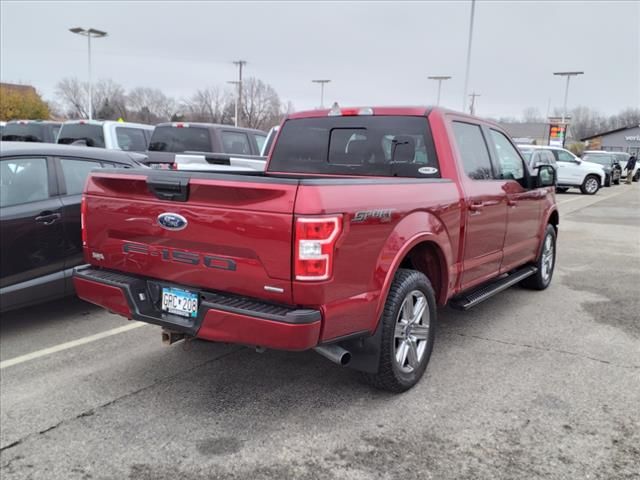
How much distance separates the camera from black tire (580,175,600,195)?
77.6 feet

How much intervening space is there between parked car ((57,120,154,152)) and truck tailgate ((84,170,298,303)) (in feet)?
27.4

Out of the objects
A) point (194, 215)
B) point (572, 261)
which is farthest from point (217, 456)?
point (572, 261)

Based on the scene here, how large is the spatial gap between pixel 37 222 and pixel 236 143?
6.48 meters

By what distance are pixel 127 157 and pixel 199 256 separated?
11.9 feet

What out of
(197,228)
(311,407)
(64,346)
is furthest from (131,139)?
(311,407)

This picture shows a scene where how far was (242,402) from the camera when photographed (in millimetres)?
3703

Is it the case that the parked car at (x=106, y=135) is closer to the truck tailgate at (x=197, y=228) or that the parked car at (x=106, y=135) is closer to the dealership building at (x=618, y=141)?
the truck tailgate at (x=197, y=228)

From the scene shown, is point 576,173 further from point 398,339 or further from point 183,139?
point 398,339

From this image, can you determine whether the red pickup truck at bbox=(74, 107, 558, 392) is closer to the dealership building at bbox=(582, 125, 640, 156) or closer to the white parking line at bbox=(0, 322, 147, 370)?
the white parking line at bbox=(0, 322, 147, 370)

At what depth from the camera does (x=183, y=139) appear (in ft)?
35.1

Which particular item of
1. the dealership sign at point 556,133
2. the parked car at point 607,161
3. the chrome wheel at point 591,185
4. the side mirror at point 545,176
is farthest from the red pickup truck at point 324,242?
the dealership sign at point 556,133

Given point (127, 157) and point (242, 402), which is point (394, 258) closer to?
point (242, 402)

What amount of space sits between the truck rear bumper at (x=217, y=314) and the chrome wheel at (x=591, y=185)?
932 inches

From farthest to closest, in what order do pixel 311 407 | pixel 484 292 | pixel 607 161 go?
pixel 607 161 < pixel 484 292 < pixel 311 407
